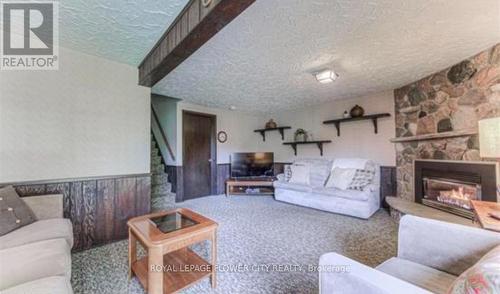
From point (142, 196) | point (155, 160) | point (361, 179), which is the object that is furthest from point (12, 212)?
point (361, 179)

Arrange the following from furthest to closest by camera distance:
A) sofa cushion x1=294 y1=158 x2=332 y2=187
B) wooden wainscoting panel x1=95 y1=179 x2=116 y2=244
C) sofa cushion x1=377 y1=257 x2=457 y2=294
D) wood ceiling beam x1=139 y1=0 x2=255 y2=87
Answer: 1. sofa cushion x1=294 y1=158 x2=332 y2=187
2. wooden wainscoting panel x1=95 y1=179 x2=116 y2=244
3. wood ceiling beam x1=139 y1=0 x2=255 y2=87
4. sofa cushion x1=377 y1=257 x2=457 y2=294

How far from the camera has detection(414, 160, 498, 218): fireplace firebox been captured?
2314 millimetres

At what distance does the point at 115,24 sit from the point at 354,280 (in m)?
2.49

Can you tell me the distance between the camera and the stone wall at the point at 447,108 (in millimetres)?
2293

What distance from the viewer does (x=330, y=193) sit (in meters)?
3.64

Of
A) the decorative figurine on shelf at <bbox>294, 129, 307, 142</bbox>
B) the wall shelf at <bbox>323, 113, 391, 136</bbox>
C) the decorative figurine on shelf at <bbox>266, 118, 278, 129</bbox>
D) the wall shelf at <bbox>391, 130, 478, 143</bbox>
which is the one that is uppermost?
the decorative figurine on shelf at <bbox>266, 118, 278, 129</bbox>

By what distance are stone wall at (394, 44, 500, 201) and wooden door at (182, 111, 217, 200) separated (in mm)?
3865

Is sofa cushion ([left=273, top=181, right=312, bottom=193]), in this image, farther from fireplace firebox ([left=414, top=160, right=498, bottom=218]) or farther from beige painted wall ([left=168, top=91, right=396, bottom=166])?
fireplace firebox ([left=414, top=160, right=498, bottom=218])

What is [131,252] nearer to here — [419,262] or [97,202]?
[97,202]

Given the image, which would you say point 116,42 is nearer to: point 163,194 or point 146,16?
point 146,16

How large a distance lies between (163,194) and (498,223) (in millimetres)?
4222

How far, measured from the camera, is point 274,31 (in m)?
1.85

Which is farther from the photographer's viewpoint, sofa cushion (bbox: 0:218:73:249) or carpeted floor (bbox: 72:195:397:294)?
carpeted floor (bbox: 72:195:397:294)

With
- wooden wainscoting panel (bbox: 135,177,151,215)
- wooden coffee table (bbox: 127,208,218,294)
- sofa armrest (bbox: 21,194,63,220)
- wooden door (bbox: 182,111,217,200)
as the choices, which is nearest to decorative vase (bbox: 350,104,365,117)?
wooden door (bbox: 182,111,217,200)
